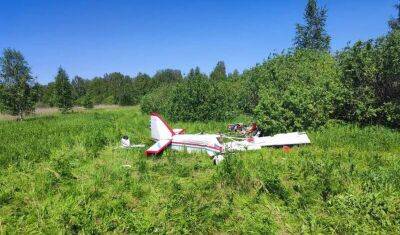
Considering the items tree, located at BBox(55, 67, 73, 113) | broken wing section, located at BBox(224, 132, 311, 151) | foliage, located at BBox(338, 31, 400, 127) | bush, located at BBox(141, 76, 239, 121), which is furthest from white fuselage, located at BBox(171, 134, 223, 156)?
tree, located at BBox(55, 67, 73, 113)

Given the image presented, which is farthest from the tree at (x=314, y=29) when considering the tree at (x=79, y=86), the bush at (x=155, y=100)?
the tree at (x=79, y=86)

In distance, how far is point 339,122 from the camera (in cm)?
1817

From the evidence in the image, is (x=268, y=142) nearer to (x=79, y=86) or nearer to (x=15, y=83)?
(x=15, y=83)

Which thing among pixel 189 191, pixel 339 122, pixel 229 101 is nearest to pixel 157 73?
pixel 229 101

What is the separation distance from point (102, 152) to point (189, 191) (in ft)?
23.1

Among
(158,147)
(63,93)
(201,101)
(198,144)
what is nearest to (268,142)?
(198,144)

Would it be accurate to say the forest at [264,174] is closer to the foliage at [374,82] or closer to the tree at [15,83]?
the foliage at [374,82]

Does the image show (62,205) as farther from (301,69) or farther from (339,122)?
(301,69)

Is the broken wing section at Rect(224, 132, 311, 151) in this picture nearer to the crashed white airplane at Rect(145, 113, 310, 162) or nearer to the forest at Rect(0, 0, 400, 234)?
the crashed white airplane at Rect(145, 113, 310, 162)

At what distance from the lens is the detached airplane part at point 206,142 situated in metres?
13.4

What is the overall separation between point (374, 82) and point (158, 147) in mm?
12107

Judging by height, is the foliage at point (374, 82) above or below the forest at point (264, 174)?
above

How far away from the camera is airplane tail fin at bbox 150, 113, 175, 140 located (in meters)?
15.3

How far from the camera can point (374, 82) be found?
17.9 meters
